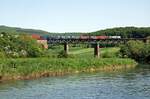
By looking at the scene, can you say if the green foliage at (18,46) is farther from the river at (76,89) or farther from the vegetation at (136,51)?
the vegetation at (136,51)

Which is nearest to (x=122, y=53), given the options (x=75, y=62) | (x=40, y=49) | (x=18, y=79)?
(x=40, y=49)

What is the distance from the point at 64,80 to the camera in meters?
75.1

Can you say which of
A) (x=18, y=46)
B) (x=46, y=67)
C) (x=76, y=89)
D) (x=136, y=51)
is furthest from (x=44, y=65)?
(x=136, y=51)

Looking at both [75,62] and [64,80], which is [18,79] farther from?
[75,62]

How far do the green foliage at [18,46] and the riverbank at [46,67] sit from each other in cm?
1582

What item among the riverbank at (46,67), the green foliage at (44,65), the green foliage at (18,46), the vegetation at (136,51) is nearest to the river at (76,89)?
the riverbank at (46,67)

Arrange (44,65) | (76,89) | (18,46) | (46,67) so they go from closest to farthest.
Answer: (76,89) < (44,65) < (46,67) < (18,46)

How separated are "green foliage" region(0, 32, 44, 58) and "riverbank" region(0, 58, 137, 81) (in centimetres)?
1582

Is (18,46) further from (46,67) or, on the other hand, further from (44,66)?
(44,66)

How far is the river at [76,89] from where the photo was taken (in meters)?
54.4

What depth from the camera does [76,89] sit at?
6188cm

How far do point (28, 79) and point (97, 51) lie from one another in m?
67.0

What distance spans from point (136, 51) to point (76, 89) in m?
85.6

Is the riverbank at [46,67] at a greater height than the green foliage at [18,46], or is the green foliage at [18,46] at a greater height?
the green foliage at [18,46]
